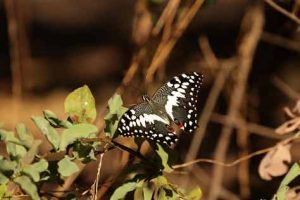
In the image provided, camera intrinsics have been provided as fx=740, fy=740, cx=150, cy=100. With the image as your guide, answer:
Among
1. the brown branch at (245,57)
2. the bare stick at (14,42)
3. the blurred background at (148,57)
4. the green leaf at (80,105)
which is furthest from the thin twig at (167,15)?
the bare stick at (14,42)

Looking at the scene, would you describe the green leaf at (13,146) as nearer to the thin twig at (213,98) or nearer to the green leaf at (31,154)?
the green leaf at (31,154)

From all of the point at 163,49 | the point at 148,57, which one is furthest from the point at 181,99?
the point at 148,57

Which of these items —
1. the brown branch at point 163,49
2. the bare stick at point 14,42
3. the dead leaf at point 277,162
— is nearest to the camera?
the dead leaf at point 277,162

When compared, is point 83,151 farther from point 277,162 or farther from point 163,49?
point 163,49

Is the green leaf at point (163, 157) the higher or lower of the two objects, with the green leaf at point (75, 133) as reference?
lower

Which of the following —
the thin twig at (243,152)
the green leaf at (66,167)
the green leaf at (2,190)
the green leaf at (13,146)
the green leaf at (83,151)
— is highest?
the green leaf at (13,146)

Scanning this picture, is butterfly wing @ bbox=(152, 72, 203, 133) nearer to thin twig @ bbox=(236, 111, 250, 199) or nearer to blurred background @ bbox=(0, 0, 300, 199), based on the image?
blurred background @ bbox=(0, 0, 300, 199)

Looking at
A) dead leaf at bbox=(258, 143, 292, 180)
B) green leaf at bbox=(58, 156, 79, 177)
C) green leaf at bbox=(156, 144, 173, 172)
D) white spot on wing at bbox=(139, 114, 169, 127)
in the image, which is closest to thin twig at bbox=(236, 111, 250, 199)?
dead leaf at bbox=(258, 143, 292, 180)

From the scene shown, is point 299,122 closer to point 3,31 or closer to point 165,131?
point 165,131
